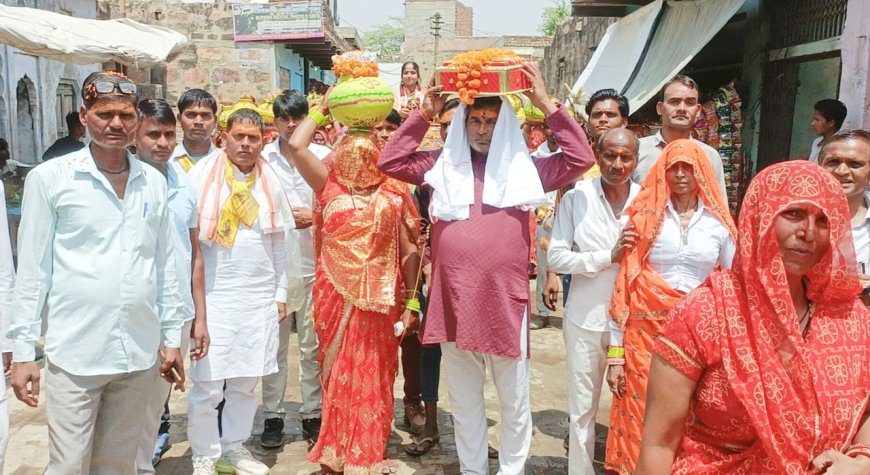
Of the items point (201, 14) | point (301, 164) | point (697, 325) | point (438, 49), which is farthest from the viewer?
point (438, 49)

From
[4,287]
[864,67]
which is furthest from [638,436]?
[864,67]

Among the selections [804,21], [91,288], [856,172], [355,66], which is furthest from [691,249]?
[804,21]

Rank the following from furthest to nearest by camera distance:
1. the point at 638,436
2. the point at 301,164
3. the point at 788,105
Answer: the point at 788,105, the point at 301,164, the point at 638,436

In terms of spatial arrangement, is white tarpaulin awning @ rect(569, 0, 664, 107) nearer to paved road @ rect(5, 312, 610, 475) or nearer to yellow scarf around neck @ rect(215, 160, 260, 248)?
paved road @ rect(5, 312, 610, 475)

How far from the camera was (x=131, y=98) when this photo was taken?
Answer: 8.37 feet

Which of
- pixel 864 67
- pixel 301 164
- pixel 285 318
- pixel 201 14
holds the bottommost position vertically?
pixel 285 318

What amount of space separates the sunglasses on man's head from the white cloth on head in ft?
4.45

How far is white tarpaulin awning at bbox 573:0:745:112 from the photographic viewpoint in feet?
22.8

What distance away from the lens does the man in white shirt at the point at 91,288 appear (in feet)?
7.87

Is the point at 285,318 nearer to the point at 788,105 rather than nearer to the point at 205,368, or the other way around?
the point at 205,368

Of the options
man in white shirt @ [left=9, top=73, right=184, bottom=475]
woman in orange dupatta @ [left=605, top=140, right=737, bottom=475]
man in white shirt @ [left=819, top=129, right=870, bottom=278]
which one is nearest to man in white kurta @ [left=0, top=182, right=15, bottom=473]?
man in white shirt @ [left=9, top=73, right=184, bottom=475]

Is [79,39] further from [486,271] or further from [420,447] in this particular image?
[486,271]

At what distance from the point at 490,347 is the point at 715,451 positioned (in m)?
1.35

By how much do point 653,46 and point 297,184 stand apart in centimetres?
561
